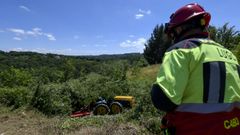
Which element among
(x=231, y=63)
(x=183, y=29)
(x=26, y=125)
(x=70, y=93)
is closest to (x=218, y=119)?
(x=231, y=63)

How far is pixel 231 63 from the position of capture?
2.45 meters

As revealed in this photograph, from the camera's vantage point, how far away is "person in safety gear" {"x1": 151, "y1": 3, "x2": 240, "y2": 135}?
7.22ft

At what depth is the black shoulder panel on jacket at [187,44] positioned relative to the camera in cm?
232

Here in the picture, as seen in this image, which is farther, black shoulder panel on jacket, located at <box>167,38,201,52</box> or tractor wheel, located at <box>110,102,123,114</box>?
tractor wheel, located at <box>110,102,123,114</box>

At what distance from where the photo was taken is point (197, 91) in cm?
225

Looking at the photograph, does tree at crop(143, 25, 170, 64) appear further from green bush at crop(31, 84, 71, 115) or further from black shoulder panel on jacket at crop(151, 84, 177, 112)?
black shoulder panel on jacket at crop(151, 84, 177, 112)

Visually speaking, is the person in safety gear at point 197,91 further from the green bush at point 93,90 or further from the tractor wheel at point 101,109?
the green bush at point 93,90

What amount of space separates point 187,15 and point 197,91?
557 mm

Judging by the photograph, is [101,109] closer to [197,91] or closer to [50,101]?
[50,101]

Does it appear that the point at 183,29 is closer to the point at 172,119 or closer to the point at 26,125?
the point at 172,119

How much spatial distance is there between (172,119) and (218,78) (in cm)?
40

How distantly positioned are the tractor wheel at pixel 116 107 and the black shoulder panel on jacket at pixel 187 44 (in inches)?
386

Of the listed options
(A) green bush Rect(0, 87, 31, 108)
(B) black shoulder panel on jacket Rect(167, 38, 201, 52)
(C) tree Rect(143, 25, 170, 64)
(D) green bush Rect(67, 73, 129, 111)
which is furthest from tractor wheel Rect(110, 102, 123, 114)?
(C) tree Rect(143, 25, 170, 64)

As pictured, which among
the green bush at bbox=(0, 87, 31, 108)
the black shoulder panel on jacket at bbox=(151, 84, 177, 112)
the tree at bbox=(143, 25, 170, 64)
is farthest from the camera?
the tree at bbox=(143, 25, 170, 64)
